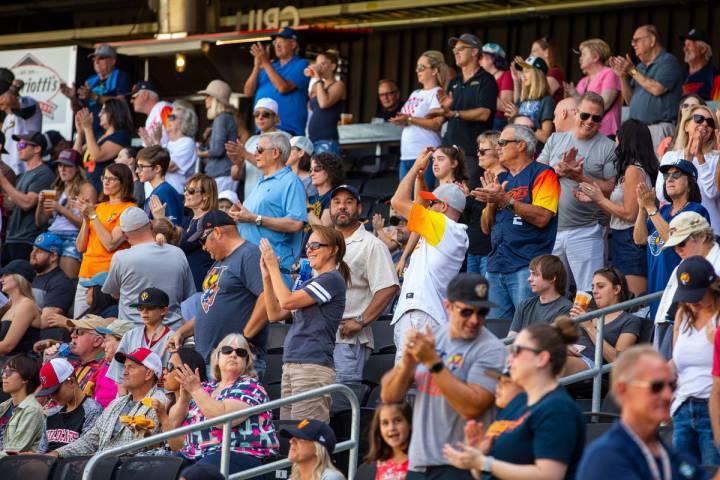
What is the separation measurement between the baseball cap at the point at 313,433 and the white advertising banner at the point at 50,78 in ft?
33.8

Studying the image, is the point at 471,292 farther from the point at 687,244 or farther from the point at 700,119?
the point at 700,119

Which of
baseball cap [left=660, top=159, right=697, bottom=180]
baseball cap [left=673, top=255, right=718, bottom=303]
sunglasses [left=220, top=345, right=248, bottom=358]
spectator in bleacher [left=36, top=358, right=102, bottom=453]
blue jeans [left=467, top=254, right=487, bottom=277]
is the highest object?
baseball cap [left=660, top=159, right=697, bottom=180]

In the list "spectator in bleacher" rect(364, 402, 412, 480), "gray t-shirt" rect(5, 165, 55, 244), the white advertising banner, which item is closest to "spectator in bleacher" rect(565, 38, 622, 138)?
"gray t-shirt" rect(5, 165, 55, 244)

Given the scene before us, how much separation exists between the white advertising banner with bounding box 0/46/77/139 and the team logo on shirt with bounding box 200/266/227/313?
8.08m

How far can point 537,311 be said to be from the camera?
8.23 metres

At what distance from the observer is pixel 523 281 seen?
9062mm

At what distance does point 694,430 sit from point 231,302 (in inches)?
131

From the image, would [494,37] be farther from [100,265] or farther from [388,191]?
[100,265]

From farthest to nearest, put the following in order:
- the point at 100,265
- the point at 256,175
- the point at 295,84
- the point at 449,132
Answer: the point at 295,84, the point at 256,175, the point at 449,132, the point at 100,265

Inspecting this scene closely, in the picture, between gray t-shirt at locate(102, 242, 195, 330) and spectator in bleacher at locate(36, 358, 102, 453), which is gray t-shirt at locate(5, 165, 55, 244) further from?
spectator in bleacher at locate(36, 358, 102, 453)

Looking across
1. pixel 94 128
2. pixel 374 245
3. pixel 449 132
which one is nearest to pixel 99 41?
pixel 94 128

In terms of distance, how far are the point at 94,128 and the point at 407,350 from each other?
10078mm

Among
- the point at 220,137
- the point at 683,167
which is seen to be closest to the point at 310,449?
the point at 683,167

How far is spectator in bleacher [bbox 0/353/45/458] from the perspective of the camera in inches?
346
